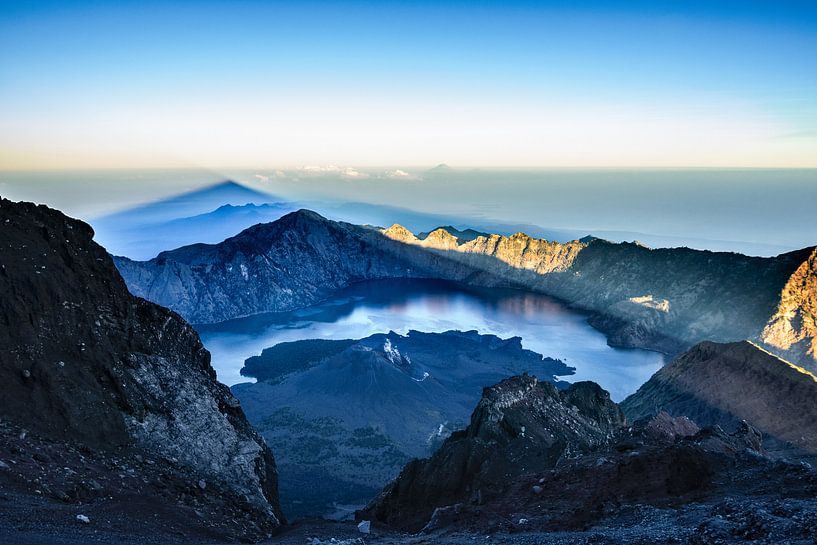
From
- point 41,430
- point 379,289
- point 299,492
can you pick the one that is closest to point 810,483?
point 41,430

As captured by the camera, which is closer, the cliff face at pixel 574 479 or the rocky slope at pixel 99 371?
the cliff face at pixel 574 479

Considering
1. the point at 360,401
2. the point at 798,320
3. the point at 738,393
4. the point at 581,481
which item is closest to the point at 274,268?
the point at 360,401

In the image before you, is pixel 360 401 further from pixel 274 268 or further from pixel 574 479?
pixel 274 268

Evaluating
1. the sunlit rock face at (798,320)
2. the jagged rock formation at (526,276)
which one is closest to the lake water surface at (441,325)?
the jagged rock formation at (526,276)

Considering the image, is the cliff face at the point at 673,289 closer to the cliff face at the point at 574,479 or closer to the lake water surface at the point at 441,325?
the lake water surface at the point at 441,325

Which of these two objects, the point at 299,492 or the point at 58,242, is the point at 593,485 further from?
the point at 299,492

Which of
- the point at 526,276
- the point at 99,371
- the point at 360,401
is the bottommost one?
the point at 360,401

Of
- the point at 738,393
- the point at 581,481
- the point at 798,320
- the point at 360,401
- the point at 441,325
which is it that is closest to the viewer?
the point at 581,481
